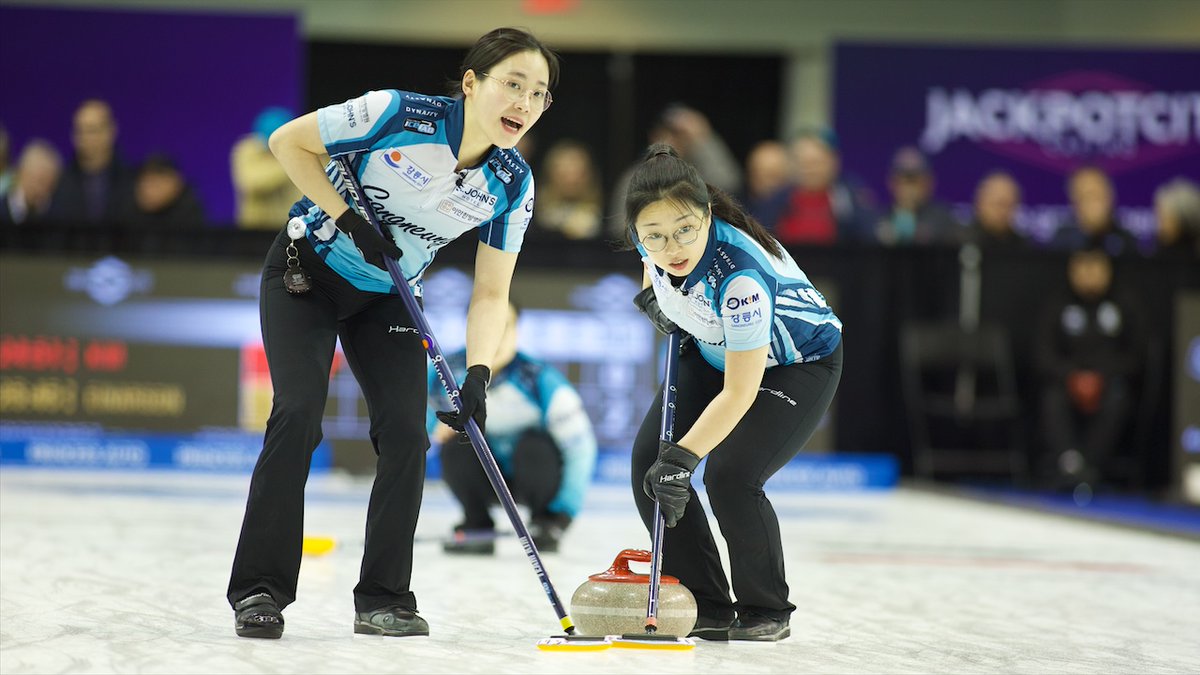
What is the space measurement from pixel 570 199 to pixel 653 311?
20.5 feet

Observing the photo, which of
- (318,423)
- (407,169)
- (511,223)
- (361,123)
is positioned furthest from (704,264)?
(318,423)

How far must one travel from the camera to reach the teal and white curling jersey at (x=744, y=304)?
135 inches

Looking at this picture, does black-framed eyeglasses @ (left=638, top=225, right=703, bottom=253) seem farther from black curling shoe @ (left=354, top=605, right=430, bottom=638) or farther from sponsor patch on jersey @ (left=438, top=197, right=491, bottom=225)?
black curling shoe @ (left=354, top=605, right=430, bottom=638)

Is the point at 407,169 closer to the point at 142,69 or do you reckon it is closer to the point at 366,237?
the point at 366,237

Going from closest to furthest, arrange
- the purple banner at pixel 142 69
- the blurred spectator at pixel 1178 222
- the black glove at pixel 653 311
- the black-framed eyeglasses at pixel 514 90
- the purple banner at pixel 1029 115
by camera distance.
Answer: the black-framed eyeglasses at pixel 514 90 → the black glove at pixel 653 311 → the blurred spectator at pixel 1178 222 → the purple banner at pixel 142 69 → the purple banner at pixel 1029 115

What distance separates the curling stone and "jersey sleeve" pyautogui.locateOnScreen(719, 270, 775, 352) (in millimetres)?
628

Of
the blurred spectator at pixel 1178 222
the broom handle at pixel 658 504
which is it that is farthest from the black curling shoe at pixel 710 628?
the blurred spectator at pixel 1178 222

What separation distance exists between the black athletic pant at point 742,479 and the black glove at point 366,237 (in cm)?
80

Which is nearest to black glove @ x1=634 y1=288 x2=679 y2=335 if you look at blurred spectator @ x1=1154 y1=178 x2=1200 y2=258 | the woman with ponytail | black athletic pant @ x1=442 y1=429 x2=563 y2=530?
the woman with ponytail

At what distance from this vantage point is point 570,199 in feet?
33.1

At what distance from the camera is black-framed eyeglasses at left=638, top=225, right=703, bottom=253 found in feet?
11.3

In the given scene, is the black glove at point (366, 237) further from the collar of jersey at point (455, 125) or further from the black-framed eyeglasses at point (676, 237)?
the black-framed eyeglasses at point (676, 237)

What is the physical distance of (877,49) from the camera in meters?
12.3

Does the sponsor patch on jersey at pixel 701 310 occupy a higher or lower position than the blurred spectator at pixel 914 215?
lower
